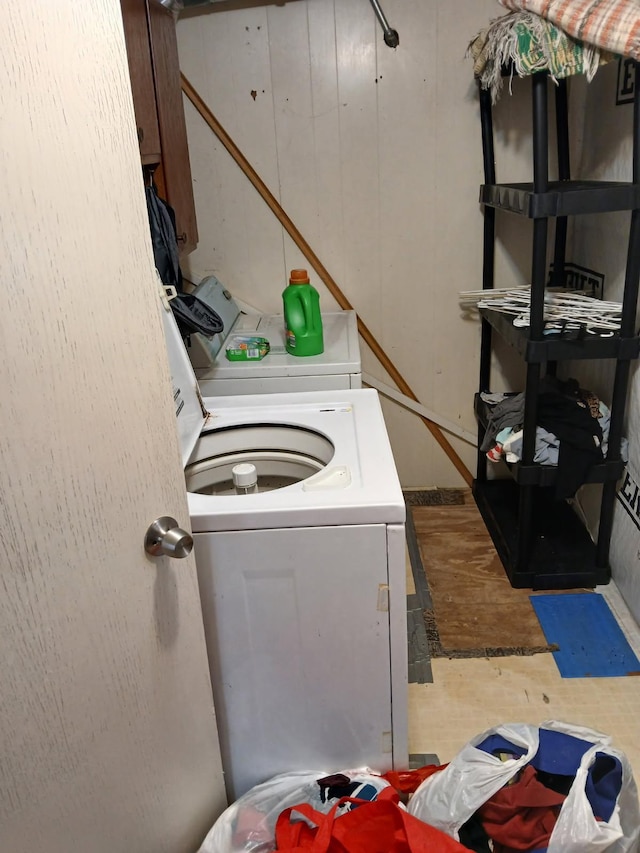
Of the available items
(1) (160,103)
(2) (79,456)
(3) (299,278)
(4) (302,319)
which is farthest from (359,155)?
(2) (79,456)

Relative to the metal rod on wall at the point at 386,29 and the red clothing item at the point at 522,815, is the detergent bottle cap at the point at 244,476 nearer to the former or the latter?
the red clothing item at the point at 522,815

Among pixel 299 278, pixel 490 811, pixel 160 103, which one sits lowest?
pixel 490 811

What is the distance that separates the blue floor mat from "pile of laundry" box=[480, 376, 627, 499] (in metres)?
0.35

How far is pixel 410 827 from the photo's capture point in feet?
3.71

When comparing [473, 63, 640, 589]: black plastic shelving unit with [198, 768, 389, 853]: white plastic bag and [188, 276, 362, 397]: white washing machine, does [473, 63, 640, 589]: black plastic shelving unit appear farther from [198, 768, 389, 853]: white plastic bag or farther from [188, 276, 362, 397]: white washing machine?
[198, 768, 389, 853]: white plastic bag

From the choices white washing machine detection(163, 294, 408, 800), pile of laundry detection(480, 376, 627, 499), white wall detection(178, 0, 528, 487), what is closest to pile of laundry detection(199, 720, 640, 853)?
white washing machine detection(163, 294, 408, 800)

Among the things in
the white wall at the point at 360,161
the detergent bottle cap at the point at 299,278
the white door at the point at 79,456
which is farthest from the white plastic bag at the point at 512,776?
the white wall at the point at 360,161

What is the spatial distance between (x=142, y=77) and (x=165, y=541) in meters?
1.19

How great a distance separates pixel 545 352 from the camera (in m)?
1.85

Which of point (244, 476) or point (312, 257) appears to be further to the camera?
point (312, 257)

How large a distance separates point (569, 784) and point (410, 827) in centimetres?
31

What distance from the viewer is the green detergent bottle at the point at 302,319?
2.01m

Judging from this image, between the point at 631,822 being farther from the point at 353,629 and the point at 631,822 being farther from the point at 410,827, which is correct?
the point at 353,629

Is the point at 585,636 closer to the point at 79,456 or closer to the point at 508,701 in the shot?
the point at 508,701
